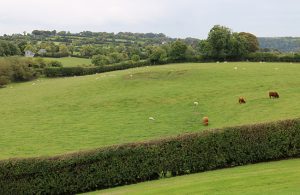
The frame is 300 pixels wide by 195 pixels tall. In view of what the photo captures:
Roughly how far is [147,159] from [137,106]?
24.9 meters

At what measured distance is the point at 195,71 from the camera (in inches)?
2702

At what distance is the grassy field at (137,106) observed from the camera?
38.0m

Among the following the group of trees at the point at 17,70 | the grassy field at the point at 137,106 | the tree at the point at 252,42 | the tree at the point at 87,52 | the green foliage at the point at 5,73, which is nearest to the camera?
the grassy field at the point at 137,106

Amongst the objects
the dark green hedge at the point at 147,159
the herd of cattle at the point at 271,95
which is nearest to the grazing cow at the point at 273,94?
the herd of cattle at the point at 271,95

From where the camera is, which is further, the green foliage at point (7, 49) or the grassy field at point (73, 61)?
the green foliage at point (7, 49)

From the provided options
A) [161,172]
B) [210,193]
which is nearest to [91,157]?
[161,172]

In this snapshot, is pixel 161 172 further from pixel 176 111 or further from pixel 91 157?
pixel 176 111

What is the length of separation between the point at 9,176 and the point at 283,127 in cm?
1691

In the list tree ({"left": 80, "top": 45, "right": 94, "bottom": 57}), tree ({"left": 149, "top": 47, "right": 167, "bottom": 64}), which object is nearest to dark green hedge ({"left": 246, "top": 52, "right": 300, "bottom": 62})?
tree ({"left": 149, "top": 47, "right": 167, "bottom": 64})

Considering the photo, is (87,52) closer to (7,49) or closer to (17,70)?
(7,49)

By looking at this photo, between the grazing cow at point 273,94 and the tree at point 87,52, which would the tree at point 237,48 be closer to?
the grazing cow at point 273,94

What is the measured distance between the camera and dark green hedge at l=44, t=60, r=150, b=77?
9400 centimetres

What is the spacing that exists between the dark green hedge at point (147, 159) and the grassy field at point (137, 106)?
8.28m

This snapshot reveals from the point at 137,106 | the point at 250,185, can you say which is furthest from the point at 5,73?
the point at 250,185
